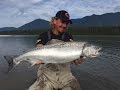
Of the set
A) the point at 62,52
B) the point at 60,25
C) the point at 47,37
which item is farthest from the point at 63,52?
the point at 47,37

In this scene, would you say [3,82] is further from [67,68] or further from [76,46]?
[76,46]

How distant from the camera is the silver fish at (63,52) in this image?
770 cm

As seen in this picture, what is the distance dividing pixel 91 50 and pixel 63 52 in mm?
732

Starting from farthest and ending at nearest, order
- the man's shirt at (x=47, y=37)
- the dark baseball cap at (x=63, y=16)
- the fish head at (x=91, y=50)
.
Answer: the man's shirt at (x=47, y=37) → the dark baseball cap at (x=63, y=16) → the fish head at (x=91, y=50)

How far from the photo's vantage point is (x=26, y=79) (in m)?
14.0

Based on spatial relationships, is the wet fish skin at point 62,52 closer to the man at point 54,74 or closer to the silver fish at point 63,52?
the silver fish at point 63,52

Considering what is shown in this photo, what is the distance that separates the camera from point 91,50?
764cm

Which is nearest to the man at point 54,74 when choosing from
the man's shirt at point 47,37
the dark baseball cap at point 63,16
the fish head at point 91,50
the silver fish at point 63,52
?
the man's shirt at point 47,37

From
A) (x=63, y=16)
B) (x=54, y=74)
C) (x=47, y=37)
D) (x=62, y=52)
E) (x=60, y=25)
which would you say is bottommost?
(x=54, y=74)

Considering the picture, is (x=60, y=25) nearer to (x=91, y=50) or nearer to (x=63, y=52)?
(x=63, y=52)

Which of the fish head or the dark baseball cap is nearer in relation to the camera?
the fish head

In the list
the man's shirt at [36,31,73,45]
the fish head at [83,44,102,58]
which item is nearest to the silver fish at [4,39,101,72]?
the fish head at [83,44,102,58]

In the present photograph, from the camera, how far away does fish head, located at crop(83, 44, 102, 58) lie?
764 cm

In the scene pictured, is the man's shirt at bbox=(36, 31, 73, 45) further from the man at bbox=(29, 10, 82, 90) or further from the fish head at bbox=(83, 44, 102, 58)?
the fish head at bbox=(83, 44, 102, 58)
